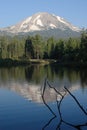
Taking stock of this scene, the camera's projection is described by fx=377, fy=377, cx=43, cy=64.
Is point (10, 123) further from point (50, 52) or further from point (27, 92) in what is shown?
point (50, 52)

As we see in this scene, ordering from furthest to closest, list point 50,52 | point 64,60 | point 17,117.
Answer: point 50,52, point 64,60, point 17,117

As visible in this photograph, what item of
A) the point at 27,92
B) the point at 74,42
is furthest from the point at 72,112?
the point at 74,42

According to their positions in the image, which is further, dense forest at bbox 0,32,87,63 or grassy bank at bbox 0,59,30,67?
dense forest at bbox 0,32,87,63

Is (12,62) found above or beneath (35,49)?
beneath

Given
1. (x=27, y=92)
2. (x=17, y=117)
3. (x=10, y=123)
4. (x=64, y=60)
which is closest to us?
(x=10, y=123)

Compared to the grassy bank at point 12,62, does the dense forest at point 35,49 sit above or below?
above

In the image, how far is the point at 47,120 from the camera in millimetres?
22922

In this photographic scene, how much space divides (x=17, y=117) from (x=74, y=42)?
97728mm

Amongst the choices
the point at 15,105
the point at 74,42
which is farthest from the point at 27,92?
the point at 74,42

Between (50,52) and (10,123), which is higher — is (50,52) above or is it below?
below

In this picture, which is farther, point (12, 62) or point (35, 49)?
point (35, 49)

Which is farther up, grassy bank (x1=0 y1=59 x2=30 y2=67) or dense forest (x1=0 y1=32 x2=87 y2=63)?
dense forest (x1=0 y1=32 x2=87 y2=63)

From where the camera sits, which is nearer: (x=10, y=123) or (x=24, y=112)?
(x=10, y=123)

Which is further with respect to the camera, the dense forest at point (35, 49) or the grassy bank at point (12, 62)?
the dense forest at point (35, 49)
